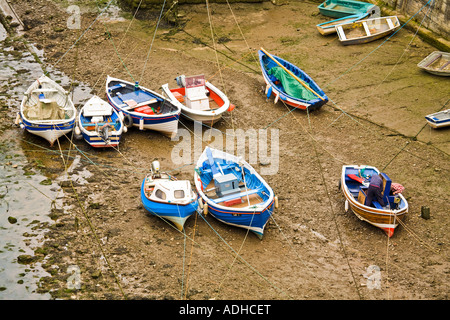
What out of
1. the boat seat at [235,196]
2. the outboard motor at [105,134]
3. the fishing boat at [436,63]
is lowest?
the fishing boat at [436,63]

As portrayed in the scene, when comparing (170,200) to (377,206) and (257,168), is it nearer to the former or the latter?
(257,168)

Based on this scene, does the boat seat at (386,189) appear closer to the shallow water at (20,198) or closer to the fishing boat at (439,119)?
the fishing boat at (439,119)

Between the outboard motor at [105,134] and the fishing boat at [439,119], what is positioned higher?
the outboard motor at [105,134]

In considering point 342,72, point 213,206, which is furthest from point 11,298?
point 342,72

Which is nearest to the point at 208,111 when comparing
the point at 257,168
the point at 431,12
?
the point at 257,168

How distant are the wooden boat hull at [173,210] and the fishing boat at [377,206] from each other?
4.14 metres

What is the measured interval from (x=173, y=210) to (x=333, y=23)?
14180mm

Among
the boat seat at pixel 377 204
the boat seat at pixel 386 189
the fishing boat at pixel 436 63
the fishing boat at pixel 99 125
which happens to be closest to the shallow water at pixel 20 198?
the fishing boat at pixel 99 125

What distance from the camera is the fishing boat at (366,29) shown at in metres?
22.5

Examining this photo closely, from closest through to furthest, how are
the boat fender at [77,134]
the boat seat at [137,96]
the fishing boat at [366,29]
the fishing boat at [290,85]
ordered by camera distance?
the boat fender at [77,134] → the boat seat at [137,96] → the fishing boat at [290,85] → the fishing boat at [366,29]

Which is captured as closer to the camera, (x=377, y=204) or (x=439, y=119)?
(x=377, y=204)

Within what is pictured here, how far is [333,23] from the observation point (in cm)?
2378

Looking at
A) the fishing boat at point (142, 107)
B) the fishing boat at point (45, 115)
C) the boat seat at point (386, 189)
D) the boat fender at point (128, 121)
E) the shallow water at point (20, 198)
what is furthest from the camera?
the boat fender at point (128, 121)

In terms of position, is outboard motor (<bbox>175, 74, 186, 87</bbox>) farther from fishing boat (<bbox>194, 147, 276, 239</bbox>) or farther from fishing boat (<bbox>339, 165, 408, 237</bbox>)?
fishing boat (<bbox>339, 165, 408, 237</bbox>)
